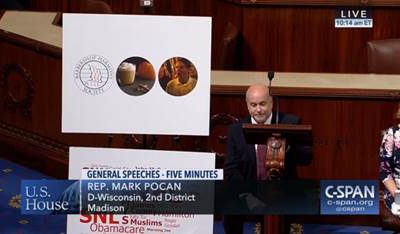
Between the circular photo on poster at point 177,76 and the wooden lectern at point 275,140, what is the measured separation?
1.04 ft

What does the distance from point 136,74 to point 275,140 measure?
2.23 feet

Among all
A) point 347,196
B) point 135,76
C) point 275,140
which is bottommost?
point 347,196

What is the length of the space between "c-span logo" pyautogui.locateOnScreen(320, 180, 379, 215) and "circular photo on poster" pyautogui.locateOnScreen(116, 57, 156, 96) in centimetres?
89

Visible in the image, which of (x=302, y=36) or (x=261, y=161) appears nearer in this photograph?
(x=261, y=161)

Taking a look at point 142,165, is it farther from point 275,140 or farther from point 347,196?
point 347,196

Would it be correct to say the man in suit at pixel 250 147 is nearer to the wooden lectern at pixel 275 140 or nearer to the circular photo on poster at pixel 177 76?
the wooden lectern at pixel 275 140

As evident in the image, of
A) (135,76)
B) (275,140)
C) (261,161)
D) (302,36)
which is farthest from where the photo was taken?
(302,36)

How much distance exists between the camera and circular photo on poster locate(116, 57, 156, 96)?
14.0 feet

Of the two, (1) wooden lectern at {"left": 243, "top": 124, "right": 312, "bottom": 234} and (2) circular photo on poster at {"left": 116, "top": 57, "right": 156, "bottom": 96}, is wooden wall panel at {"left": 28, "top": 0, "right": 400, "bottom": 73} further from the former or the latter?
(1) wooden lectern at {"left": 243, "top": 124, "right": 312, "bottom": 234}

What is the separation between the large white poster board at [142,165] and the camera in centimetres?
425

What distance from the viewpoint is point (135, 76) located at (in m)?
4.25

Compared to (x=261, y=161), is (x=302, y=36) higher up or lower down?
higher up

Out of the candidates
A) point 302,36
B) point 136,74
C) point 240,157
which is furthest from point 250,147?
point 302,36

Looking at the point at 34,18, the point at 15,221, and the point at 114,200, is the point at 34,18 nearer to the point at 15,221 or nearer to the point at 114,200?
the point at 15,221
